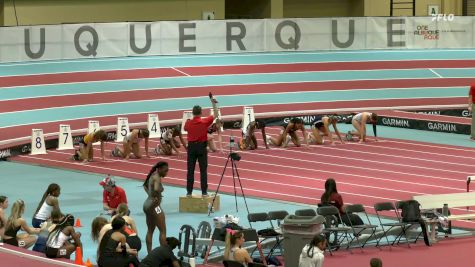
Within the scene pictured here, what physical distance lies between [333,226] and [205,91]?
15.4m

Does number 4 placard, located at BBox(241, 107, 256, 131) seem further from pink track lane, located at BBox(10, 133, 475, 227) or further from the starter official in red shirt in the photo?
the starter official in red shirt

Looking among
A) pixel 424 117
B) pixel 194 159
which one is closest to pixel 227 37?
pixel 424 117

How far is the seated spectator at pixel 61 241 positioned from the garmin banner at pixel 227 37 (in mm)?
17400

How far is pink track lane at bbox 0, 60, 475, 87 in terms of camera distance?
3184cm

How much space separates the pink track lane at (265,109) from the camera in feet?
90.3

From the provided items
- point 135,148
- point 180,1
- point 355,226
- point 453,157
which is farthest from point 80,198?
point 180,1

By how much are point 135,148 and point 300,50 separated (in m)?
13.5

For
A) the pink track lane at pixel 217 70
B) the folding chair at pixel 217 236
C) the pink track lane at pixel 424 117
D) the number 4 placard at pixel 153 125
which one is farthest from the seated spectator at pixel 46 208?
the pink track lane at pixel 424 117

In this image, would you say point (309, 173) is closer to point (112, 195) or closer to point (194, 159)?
point (194, 159)

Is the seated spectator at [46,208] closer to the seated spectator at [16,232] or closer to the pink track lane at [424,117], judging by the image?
the seated spectator at [16,232]

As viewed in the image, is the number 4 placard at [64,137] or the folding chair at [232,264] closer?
the folding chair at [232,264]

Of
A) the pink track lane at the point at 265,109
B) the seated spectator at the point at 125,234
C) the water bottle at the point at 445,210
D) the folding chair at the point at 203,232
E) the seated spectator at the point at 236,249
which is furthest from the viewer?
the pink track lane at the point at 265,109

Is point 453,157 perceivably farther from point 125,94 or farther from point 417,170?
point 125,94

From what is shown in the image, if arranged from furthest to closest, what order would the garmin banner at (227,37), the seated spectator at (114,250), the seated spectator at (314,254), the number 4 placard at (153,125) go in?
1. the garmin banner at (227,37)
2. the number 4 placard at (153,125)
3. the seated spectator at (114,250)
4. the seated spectator at (314,254)
